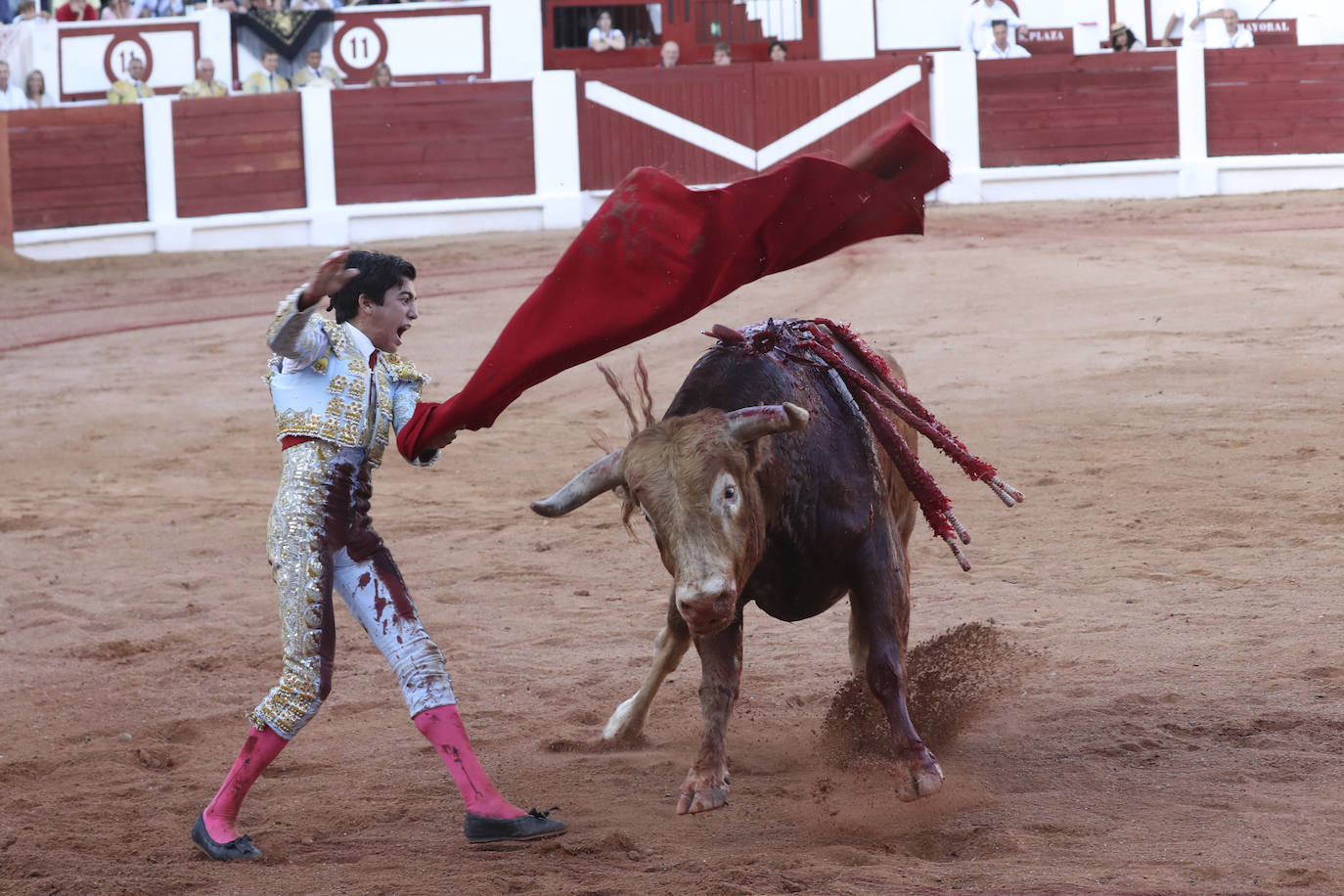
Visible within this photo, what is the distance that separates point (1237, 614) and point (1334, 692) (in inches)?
28.3

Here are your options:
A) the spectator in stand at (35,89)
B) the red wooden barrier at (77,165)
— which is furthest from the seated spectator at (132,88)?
the spectator in stand at (35,89)

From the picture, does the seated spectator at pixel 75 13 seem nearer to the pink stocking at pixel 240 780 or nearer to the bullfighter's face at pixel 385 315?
the bullfighter's face at pixel 385 315

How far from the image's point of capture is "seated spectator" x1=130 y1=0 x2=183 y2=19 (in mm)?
15266

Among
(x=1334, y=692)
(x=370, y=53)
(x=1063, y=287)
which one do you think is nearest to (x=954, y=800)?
(x=1334, y=692)

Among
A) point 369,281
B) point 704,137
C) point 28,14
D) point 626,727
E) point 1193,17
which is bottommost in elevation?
point 626,727

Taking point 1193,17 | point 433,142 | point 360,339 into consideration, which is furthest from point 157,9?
point 360,339

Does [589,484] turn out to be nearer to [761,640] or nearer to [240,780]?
[240,780]

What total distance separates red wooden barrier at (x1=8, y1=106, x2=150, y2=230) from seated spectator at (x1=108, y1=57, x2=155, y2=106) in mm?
401

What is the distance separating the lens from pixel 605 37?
15.5m

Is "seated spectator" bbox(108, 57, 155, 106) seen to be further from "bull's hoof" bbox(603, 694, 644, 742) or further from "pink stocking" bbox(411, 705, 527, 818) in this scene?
"pink stocking" bbox(411, 705, 527, 818)

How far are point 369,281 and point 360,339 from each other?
119mm

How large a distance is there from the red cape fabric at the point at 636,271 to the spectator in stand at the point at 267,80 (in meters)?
11.4

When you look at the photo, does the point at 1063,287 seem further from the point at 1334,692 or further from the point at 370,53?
the point at 370,53

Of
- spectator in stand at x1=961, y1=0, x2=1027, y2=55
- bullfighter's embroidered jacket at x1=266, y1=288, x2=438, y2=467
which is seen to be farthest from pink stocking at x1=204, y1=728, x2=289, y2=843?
spectator in stand at x1=961, y1=0, x2=1027, y2=55
